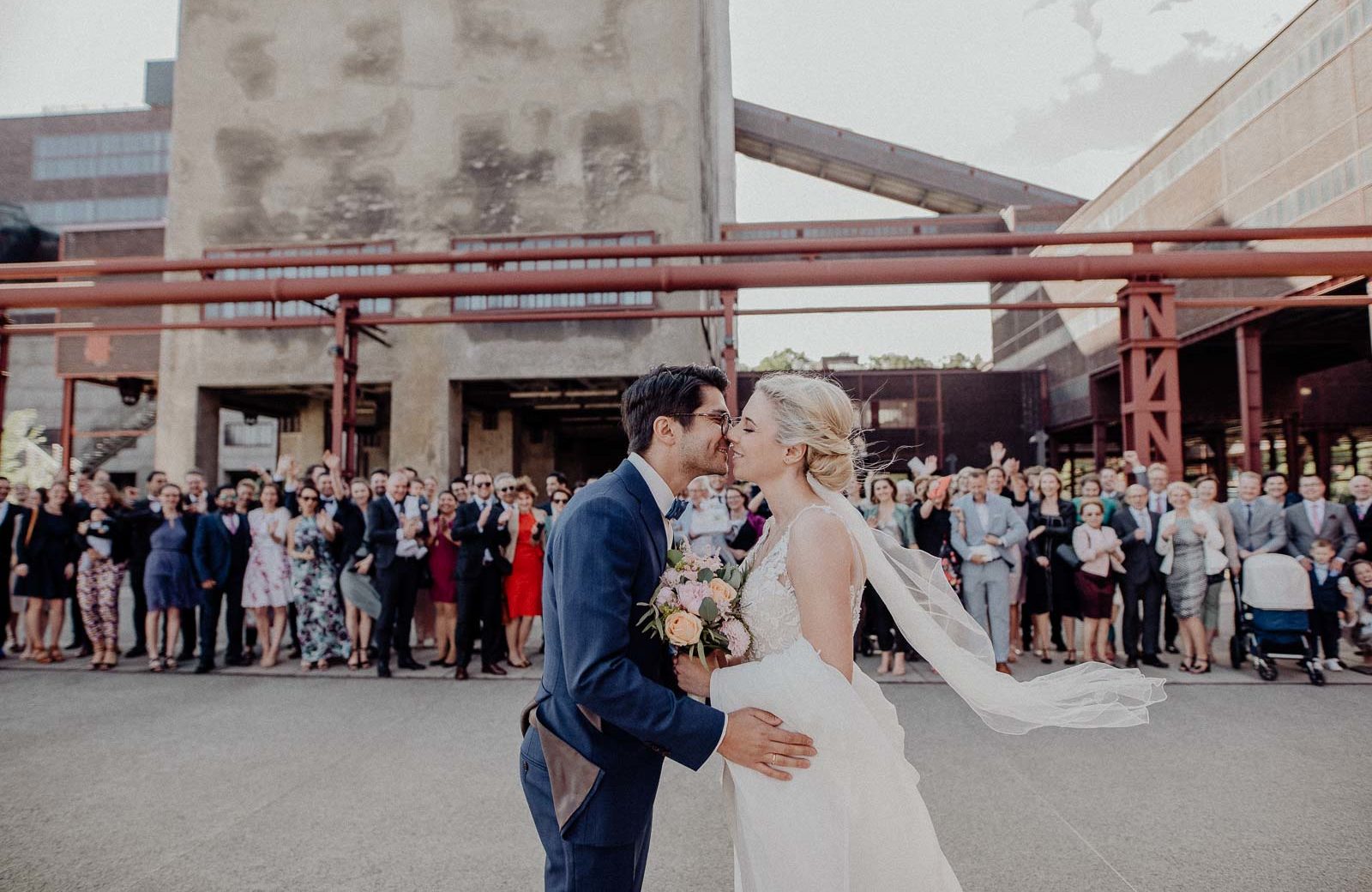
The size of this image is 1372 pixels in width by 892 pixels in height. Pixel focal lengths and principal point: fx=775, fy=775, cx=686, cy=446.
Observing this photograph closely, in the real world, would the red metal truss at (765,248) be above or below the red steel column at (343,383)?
above

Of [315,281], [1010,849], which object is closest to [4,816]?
[1010,849]

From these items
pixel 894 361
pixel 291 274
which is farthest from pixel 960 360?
pixel 291 274

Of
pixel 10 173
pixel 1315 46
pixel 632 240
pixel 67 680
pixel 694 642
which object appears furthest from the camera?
pixel 10 173

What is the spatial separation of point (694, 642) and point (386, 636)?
272 inches

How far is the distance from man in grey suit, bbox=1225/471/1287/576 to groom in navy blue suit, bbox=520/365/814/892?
27.4 ft

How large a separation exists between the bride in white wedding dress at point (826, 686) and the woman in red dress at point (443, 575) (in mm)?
7003

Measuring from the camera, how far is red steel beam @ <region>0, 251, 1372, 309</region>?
894 cm

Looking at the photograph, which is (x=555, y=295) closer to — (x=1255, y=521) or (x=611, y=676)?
(x=1255, y=521)

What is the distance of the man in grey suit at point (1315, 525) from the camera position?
791 centimetres

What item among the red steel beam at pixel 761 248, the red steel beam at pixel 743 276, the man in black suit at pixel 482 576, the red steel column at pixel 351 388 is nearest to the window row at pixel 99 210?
the red steel beam at pixel 761 248

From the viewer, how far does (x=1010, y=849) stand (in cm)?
377

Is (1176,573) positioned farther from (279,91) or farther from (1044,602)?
(279,91)

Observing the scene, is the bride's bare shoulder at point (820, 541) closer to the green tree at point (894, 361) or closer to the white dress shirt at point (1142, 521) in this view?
the white dress shirt at point (1142, 521)

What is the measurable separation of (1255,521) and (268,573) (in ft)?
35.0
